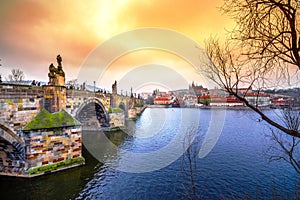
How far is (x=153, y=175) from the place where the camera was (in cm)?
1065

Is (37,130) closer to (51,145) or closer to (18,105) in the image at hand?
(51,145)

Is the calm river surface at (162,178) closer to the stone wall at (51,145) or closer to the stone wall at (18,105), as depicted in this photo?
the stone wall at (51,145)

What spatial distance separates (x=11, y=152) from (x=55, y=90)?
172 inches

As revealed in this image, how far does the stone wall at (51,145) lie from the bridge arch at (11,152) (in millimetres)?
316

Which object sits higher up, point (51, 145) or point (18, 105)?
point (18, 105)

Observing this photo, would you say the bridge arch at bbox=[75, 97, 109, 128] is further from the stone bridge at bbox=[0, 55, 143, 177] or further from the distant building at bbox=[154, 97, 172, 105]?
the distant building at bbox=[154, 97, 172, 105]

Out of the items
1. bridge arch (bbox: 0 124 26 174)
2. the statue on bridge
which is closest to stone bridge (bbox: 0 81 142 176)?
bridge arch (bbox: 0 124 26 174)

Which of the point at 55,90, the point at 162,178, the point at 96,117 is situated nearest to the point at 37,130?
the point at 55,90

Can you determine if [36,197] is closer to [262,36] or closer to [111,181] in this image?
[111,181]

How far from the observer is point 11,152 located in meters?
9.66

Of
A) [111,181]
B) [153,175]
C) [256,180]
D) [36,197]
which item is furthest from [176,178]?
[36,197]

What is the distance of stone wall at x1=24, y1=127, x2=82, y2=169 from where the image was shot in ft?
31.7

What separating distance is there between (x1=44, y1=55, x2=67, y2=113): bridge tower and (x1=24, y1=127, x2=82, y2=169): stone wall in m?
2.00

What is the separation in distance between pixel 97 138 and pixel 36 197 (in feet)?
38.9
